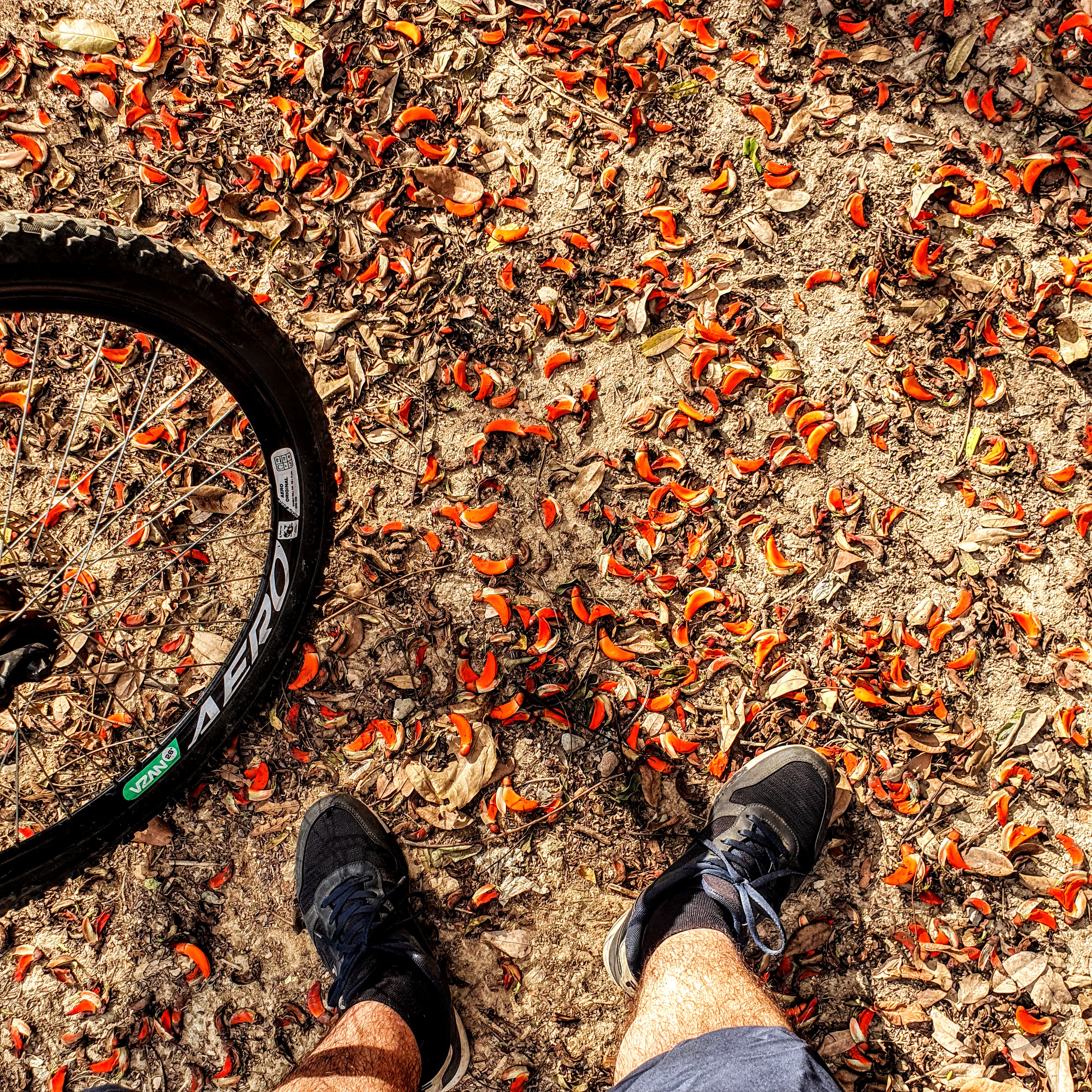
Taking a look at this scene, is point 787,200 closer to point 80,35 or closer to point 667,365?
point 667,365

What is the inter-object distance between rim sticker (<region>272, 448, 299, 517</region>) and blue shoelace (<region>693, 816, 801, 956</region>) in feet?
5.52

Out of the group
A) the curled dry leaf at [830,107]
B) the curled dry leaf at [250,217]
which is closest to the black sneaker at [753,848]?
the curled dry leaf at [830,107]

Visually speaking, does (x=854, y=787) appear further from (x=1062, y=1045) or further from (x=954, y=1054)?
(x=1062, y=1045)

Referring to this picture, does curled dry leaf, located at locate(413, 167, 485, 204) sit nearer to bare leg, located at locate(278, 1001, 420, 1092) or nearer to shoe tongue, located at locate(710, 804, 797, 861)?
shoe tongue, located at locate(710, 804, 797, 861)

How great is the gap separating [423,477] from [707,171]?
138cm

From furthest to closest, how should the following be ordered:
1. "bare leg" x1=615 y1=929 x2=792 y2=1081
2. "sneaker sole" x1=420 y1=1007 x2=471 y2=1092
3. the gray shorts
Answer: "sneaker sole" x1=420 y1=1007 x2=471 y2=1092 → "bare leg" x1=615 y1=929 x2=792 y2=1081 → the gray shorts

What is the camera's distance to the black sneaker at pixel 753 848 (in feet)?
7.43

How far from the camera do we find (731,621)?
236 centimetres

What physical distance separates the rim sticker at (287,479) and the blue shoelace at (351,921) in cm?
121

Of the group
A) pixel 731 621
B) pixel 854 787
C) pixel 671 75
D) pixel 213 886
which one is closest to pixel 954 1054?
pixel 854 787

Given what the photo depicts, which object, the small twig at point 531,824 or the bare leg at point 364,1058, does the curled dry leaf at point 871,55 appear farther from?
the bare leg at point 364,1058

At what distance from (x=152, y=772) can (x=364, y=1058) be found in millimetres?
1040

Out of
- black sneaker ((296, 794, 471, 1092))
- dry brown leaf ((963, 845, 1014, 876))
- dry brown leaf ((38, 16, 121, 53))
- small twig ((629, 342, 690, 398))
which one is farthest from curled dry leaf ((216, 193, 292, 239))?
dry brown leaf ((963, 845, 1014, 876))

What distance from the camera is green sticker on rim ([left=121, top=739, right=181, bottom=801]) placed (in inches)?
81.0
